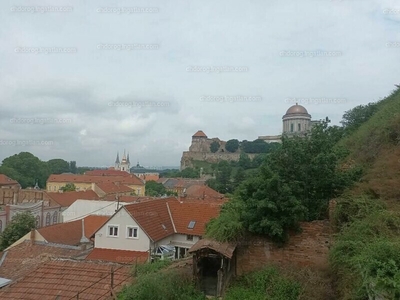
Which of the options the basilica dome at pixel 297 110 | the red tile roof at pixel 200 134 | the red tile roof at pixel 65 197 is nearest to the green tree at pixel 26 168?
the red tile roof at pixel 65 197

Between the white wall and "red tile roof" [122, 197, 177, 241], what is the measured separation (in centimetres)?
31

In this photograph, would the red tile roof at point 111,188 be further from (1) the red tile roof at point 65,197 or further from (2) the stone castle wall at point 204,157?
(2) the stone castle wall at point 204,157

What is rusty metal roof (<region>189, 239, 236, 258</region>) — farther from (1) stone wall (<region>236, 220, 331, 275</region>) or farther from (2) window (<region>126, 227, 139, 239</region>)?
(2) window (<region>126, 227, 139, 239</region>)

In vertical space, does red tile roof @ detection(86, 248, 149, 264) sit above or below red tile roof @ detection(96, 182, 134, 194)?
below

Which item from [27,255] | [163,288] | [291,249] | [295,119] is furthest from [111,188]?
[295,119]

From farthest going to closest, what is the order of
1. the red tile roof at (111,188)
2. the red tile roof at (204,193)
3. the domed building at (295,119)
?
the domed building at (295,119) < the red tile roof at (111,188) < the red tile roof at (204,193)

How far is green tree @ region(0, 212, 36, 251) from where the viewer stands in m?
24.7

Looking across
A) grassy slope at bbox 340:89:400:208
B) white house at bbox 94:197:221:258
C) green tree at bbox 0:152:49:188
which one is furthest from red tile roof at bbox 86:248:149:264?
green tree at bbox 0:152:49:188

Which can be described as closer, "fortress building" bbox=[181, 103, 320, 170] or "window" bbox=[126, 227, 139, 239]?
"window" bbox=[126, 227, 139, 239]

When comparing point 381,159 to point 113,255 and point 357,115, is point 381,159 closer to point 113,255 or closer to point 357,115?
point 357,115

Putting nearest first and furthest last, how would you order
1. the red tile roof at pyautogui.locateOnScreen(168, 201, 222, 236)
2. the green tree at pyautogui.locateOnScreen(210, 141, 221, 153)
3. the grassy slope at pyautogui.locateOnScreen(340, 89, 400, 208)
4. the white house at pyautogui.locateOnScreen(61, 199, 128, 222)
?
the grassy slope at pyautogui.locateOnScreen(340, 89, 400, 208) → the red tile roof at pyautogui.locateOnScreen(168, 201, 222, 236) → the white house at pyautogui.locateOnScreen(61, 199, 128, 222) → the green tree at pyautogui.locateOnScreen(210, 141, 221, 153)

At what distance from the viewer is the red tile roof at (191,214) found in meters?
20.9

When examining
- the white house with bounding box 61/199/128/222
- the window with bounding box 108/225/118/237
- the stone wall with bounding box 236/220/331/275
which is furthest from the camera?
the white house with bounding box 61/199/128/222

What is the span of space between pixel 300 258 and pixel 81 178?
2979 inches
